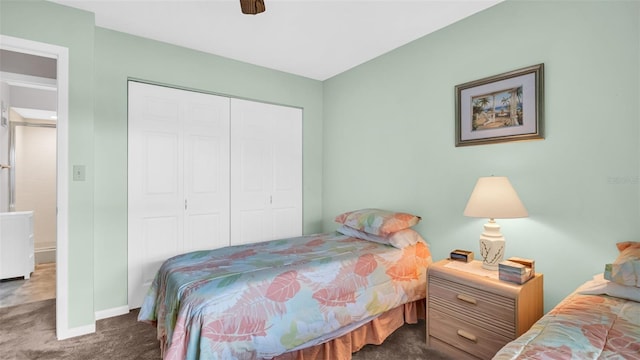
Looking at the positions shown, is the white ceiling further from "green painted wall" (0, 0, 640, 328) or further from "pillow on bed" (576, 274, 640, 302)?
"pillow on bed" (576, 274, 640, 302)

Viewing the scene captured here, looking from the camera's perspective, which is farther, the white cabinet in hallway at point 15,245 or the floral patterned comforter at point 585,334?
the white cabinet in hallway at point 15,245

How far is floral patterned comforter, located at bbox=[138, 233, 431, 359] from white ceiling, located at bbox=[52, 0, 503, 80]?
1.92m

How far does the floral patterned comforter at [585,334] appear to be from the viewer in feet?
3.20

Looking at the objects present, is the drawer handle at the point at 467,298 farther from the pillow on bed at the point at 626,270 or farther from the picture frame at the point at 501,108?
the picture frame at the point at 501,108

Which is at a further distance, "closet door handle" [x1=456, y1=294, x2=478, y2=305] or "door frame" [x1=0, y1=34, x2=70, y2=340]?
"door frame" [x1=0, y1=34, x2=70, y2=340]

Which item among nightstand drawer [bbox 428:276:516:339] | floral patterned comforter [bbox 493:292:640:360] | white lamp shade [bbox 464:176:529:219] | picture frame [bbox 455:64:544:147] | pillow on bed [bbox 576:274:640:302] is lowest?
nightstand drawer [bbox 428:276:516:339]

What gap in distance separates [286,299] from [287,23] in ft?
7.27

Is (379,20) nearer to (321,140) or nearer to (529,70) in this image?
(529,70)

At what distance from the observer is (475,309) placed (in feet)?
6.12

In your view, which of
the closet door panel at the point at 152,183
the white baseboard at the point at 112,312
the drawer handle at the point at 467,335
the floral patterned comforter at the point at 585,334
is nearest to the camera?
the floral patterned comforter at the point at 585,334

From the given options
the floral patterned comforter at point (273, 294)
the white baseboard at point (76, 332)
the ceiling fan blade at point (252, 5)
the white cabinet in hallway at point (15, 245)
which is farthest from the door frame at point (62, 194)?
the white cabinet in hallway at point (15, 245)

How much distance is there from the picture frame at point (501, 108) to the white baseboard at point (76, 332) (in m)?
3.33

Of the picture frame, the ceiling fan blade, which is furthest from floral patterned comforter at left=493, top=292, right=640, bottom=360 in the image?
the ceiling fan blade

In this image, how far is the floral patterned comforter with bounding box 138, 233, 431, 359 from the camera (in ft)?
5.12
